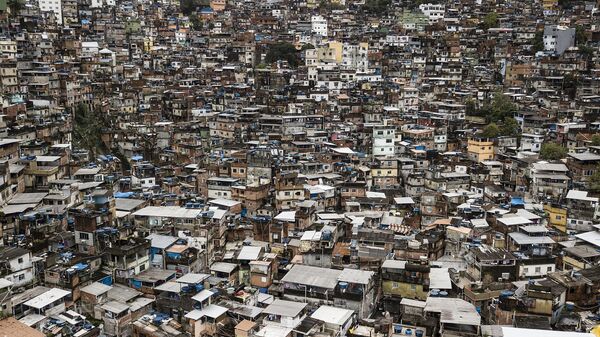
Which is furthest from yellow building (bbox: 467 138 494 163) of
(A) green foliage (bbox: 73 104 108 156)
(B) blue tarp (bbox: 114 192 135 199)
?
(A) green foliage (bbox: 73 104 108 156)

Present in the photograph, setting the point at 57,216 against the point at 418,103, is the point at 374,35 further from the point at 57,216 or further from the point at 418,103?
the point at 57,216

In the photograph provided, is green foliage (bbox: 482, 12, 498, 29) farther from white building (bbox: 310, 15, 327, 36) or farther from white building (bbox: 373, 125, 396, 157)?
white building (bbox: 373, 125, 396, 157)

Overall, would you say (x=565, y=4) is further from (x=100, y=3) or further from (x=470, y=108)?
(x=100, y=3)

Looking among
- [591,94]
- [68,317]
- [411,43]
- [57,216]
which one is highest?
[411,43]

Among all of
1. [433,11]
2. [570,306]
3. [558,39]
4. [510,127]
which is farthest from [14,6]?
[570,306]

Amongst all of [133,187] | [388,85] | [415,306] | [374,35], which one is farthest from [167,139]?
[374,35]

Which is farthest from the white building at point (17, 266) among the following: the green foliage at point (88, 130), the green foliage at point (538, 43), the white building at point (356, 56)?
the green foliage at point (538, 43)
